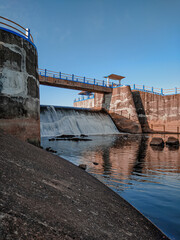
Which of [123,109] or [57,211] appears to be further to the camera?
[123,109]

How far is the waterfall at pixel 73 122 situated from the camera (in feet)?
64.6

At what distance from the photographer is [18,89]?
627 cm

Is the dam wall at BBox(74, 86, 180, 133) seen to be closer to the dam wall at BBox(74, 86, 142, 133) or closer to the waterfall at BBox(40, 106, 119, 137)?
the dam wall at BBox(74, 86, 142, 133)

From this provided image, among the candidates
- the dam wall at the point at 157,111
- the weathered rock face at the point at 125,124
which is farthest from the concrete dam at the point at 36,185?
the dam wall at the point at 157,111

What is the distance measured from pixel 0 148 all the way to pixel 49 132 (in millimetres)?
15709

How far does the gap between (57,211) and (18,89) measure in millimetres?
5267

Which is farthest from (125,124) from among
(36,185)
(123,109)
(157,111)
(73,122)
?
(36,185)

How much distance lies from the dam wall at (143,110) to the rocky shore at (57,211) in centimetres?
2298

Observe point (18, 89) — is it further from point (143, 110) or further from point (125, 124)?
point (143, 110)

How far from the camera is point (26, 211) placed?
5.76 ft

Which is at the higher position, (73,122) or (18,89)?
(18,89)

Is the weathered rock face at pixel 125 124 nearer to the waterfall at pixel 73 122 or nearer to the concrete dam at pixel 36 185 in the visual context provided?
the waterfall at pixel 73 122

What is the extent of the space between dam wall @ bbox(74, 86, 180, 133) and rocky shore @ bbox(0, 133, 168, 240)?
22981 millimetres

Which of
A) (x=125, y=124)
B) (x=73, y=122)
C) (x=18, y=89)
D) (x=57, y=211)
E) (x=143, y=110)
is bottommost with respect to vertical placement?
(x=57, y=211)
